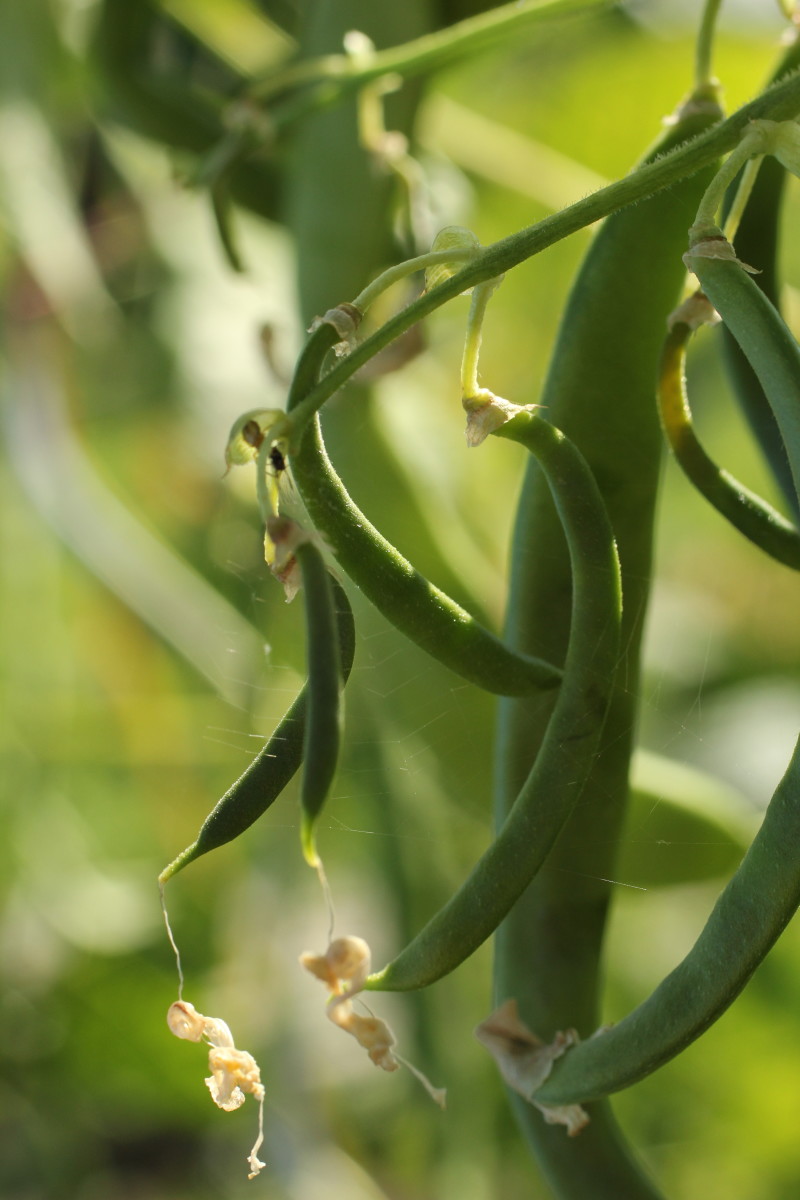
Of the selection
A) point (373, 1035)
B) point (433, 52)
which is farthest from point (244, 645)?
point (373, 1035)

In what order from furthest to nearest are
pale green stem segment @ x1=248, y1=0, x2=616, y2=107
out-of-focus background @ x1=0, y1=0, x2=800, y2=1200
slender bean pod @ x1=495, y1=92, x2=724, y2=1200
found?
out-of-focus background @ x1=0, y1=0, x2=800, y2=1200
pale green stem segment @ x1=248, y1=0, x2=616, y2=107
slender bean pod @ x1=495, y1=92, x2=724, y2=1200

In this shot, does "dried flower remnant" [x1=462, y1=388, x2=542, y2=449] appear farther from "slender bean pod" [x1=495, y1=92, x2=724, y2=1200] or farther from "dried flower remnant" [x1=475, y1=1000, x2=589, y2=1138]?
"dried flower remnant" [x1=475, y1=1000, x2=589, y2=1138]

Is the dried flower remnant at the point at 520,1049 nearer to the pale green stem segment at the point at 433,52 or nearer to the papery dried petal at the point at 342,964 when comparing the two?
the papery dried petal at the point at 342,964

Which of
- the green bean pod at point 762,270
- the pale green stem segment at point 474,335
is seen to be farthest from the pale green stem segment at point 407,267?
the green bean pod at point 762,270

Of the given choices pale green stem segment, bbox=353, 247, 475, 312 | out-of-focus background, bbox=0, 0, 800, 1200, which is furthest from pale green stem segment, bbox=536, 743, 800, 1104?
out-of-focus background, bbox=0, 0, 800, 1200

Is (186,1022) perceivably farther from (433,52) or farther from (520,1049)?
(433,52)

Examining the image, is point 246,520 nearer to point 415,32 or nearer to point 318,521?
point 415,32
